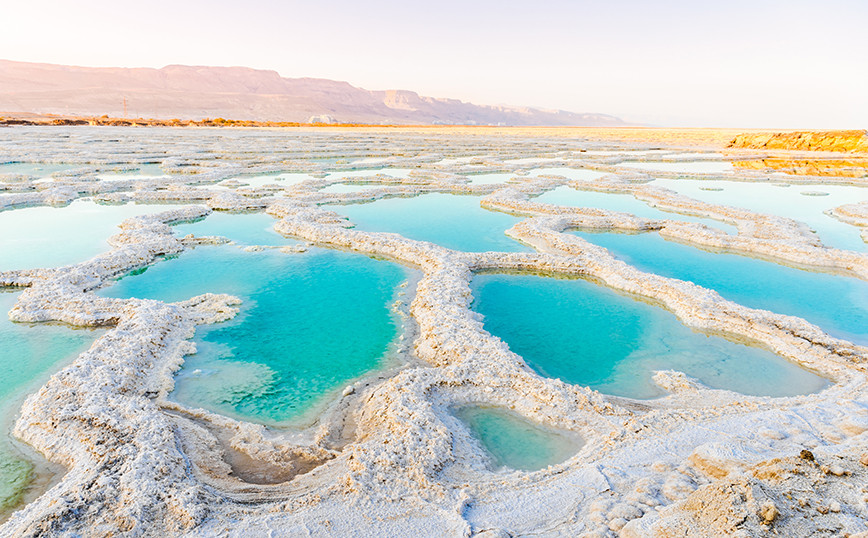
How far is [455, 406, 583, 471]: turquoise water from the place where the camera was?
5.46 meters

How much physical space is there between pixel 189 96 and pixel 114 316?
14949cm

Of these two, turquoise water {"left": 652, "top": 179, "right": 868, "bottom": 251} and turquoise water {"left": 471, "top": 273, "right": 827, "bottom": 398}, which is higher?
turquoise water {"left": 652, "top": 179, "right": 868, "bottom": 251}

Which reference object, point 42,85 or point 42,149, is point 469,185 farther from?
point 42,85

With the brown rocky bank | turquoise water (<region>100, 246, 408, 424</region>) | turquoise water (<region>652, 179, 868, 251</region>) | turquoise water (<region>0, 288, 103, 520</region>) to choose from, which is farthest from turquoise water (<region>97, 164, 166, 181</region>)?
the brown rocky bank

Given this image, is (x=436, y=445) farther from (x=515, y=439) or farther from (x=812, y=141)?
(x=812, y=141)

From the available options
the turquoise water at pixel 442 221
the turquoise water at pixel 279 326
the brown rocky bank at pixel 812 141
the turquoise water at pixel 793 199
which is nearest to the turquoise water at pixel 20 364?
the turquoise water at pixel 279 326

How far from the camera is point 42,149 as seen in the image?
3359 centimetres

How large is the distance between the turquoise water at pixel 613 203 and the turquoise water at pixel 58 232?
16525 mm

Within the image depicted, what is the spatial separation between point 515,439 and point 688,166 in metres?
35.9

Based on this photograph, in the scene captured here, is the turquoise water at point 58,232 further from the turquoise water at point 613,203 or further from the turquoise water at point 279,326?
the turquoise water at point 613,203

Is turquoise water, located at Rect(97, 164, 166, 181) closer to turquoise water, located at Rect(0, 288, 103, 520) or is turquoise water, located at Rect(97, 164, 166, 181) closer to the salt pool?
turquoise water, located at Rect(0, 288, 103, 520)

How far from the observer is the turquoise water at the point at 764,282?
9938 millimetres

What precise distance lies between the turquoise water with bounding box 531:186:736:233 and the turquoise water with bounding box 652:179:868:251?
3.27m

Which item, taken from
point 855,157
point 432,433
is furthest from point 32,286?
point 855,157
